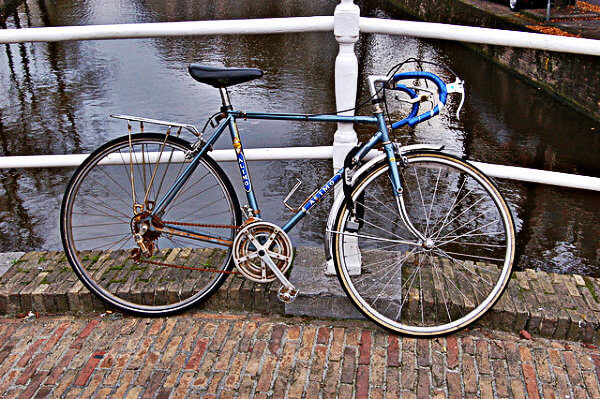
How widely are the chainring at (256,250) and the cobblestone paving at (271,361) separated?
0.30m

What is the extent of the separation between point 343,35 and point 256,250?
1072 mm

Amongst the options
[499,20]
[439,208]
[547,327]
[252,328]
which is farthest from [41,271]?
[499,20]

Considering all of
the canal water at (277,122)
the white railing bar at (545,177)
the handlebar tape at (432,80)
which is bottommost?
the canal water at (277,122)

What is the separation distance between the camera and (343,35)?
262cm

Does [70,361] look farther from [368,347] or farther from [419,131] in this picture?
[419,131]

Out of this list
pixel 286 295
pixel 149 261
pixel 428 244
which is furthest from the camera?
pixel 149 261

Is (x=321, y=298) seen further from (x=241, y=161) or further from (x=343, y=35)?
(x=343, y=35)

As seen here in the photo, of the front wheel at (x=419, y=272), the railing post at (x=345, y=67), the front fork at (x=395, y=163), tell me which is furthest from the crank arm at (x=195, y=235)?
the front fork at (x=395, y=163)

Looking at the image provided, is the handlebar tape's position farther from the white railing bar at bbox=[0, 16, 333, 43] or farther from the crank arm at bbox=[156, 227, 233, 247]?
the crank arm at bbox=[156, 227, 233, 247]

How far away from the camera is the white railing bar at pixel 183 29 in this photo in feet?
9.07

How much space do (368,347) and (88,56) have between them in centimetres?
952

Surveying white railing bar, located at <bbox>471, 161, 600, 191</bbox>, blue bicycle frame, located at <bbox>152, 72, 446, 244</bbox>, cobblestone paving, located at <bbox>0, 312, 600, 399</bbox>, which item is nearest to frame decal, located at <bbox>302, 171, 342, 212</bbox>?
blue bicycle frame, located at <bbox>152, 72, 446, 244</bbox>

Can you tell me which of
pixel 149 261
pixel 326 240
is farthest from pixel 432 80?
pixel 149 261

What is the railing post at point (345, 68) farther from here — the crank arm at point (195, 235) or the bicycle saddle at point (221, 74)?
the crank arm at point (195, 235)
